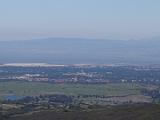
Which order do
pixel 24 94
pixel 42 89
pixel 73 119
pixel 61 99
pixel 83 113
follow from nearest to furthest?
pixel 73 119
pixel 83 113
pixel 61 99
pixel 24 94
pixel 42 89

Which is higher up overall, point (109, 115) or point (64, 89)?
point (64, 89)

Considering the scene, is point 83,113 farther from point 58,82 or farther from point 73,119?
point 58,82

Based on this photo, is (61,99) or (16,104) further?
(61,99)

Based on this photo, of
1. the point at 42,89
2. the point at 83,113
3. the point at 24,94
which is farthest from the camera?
the point at 42,89

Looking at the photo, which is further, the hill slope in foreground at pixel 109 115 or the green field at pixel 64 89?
the green field at pixel 64 89

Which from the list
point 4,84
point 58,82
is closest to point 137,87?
point 58,82

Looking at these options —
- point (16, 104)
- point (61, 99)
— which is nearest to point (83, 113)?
point (16, 104)

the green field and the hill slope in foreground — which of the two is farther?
the green field
